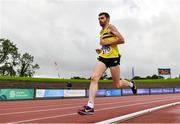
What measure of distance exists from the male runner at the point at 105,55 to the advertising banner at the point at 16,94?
1068 inches

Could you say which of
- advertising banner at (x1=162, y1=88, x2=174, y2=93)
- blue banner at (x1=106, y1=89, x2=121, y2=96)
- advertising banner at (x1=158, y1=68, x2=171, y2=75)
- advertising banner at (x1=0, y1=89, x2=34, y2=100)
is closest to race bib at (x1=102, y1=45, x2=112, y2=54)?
advertising banner at (x1=0, y1=89, x2=34, y2=100)

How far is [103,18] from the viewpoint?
8047 millimetres

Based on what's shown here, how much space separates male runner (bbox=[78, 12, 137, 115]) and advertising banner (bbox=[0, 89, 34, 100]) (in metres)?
27.1

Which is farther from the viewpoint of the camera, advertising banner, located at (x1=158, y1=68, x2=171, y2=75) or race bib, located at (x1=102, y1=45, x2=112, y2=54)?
advertising banner, located at (x1=158, y1=68, x2=171, y2=75)

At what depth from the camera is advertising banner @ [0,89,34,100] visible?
3445cm

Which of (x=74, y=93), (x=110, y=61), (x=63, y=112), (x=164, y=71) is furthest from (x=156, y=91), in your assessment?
(x=110, y=61)

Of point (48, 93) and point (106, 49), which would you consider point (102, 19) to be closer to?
point (106, 49)

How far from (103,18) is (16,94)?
29051 mm

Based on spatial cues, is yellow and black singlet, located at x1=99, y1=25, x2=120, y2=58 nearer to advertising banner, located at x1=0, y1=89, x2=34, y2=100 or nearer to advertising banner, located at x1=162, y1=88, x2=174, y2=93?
advertising banner, located at x1=0, y1=89, x2=34, y2=100

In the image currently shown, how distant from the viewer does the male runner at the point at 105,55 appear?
796 centimetres

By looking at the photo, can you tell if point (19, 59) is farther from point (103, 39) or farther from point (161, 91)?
point (103, 39)

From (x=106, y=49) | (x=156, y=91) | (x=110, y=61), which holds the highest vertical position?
(x=156, y=91)

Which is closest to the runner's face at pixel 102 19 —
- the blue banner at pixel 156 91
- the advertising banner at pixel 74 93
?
the advertising banner at pixel 74 93

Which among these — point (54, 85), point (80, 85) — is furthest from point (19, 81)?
point (80, 85)
